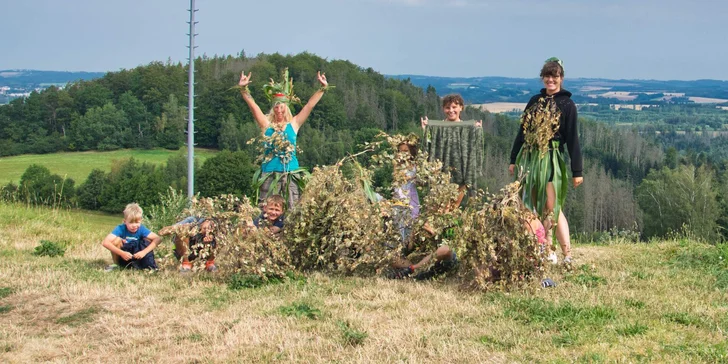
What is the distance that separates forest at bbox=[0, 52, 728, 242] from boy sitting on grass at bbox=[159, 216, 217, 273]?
133 feet

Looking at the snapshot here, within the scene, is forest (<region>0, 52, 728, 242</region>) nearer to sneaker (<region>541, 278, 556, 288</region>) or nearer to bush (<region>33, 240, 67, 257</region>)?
bush (<region>33, 240, 67, 257</region>)

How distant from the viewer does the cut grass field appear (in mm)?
5539

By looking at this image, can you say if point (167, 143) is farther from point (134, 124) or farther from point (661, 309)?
point (661, 309)

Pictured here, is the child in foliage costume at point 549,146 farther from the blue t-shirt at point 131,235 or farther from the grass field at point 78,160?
the grass field at point 78,160

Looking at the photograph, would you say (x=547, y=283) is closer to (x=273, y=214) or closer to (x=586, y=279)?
(x=586, y=279)

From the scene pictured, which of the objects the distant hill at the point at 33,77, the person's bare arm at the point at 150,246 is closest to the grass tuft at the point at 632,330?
the person's bare arm at the point at 150,246

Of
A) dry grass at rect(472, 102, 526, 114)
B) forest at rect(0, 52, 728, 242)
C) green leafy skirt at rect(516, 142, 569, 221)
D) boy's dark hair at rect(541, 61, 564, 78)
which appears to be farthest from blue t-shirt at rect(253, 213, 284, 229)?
dry grass at rect(472, 102, 526, 114)

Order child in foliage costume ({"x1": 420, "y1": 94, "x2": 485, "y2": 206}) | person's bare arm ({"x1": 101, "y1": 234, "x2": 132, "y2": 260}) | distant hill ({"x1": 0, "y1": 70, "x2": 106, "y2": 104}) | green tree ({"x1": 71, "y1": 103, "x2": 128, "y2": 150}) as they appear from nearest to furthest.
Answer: person's bare arm ({"x1": 101, "y1": 234, "x2": 132, "y2": 260}) → child in foliage costume ({"x1": 420, "y1": 94, "x2": 485, "y2": 206}) → green tree ({"x1": 71, "y1": 103, "x2": 128, "y2": 150}) → distant hill ({"x1": 0, "y1": 70, "x2": 106, "y2": 104})

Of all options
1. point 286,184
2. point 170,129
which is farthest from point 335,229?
point 170,129

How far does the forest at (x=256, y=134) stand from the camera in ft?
208

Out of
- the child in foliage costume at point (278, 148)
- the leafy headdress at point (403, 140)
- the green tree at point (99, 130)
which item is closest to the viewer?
the leafy headdress at point (403, 140)

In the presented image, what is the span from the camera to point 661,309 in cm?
643

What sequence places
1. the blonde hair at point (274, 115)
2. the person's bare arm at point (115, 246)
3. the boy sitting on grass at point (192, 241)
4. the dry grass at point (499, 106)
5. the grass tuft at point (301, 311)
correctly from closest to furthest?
the grass tuft at point (301, 311) < the boy sitting on grass at point (192, 241) < the person's bare arm at point (115, 246) < the blonde hair at point (274, 115) < the dry grass at point (499, 106)

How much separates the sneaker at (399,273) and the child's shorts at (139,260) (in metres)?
2.70
